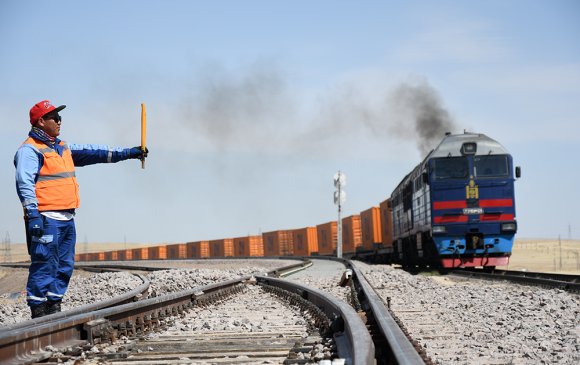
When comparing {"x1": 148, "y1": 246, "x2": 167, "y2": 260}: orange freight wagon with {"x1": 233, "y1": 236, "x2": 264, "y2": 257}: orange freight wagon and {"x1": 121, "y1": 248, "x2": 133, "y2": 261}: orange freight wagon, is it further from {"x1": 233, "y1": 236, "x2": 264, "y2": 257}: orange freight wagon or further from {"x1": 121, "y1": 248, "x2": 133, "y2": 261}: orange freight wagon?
{"x1": 233, "y1": 236, "x2": 264, "y2": 257}: orange freight wagon

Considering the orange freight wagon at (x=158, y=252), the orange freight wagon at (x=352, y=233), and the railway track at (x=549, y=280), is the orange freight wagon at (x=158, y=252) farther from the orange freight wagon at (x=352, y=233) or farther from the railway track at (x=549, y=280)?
the railway track at (x=549, y=280)

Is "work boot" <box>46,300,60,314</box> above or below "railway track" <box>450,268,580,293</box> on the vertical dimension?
above

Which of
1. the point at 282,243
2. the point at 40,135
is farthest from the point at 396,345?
the point at 282,243

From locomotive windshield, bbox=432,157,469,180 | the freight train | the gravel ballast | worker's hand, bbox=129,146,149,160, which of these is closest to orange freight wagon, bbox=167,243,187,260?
the freight train

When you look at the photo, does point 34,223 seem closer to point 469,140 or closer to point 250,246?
point 469,140

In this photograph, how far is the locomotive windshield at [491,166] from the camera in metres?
18.9

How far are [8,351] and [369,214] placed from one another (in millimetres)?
29380

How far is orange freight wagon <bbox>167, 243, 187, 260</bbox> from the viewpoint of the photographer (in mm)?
58713

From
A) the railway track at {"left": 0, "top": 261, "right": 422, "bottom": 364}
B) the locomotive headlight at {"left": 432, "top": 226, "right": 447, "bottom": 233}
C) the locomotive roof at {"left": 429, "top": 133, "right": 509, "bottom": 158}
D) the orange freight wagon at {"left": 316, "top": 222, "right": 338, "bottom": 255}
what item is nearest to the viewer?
the railway track at {"left": 0, "top": 261, "right": 422, "bottom": 364}

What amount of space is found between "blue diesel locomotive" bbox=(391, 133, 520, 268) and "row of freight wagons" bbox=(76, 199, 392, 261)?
9.90 meters

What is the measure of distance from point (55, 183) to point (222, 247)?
4737 centimetres

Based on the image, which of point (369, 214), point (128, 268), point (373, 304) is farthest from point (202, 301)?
point (369, 214)

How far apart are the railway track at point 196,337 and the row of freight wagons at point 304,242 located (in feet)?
75.0

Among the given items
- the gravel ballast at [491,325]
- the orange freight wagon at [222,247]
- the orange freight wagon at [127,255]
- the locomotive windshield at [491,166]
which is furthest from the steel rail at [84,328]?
the orange freight wagon at [127,255]
